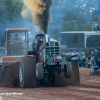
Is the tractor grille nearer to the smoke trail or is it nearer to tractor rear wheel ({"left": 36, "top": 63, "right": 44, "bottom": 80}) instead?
tractor rear wheel ({"left": 36, "top": 63, "right": 44, "bottom": 80})

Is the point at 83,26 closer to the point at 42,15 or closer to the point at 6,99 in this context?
the point at 42,15

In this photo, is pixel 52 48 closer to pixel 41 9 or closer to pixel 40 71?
pixel 40 71

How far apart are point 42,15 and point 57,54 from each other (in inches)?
126

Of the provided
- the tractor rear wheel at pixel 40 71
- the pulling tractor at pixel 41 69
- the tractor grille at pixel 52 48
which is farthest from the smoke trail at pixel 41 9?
the tractor rear wheel at pixel 40 71

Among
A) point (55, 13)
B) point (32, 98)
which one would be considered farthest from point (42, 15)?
point (55, 13)

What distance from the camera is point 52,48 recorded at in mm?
7652

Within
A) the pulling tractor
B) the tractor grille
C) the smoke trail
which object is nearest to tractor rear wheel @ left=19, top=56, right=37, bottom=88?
the pulling tractor

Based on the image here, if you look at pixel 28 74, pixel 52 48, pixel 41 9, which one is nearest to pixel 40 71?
pixel 28 74

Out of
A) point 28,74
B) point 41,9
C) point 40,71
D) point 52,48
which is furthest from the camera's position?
point 41,9

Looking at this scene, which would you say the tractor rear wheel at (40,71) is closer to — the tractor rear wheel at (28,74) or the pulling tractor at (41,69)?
the pulling tractor at (41,69)

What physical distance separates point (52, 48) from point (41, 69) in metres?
0.76

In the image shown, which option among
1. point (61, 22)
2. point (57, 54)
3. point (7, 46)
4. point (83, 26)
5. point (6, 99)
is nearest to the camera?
point (6, 99)

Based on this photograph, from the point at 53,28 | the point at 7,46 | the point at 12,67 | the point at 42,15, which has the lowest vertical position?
the point at 12,67

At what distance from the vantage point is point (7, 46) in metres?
9.88
